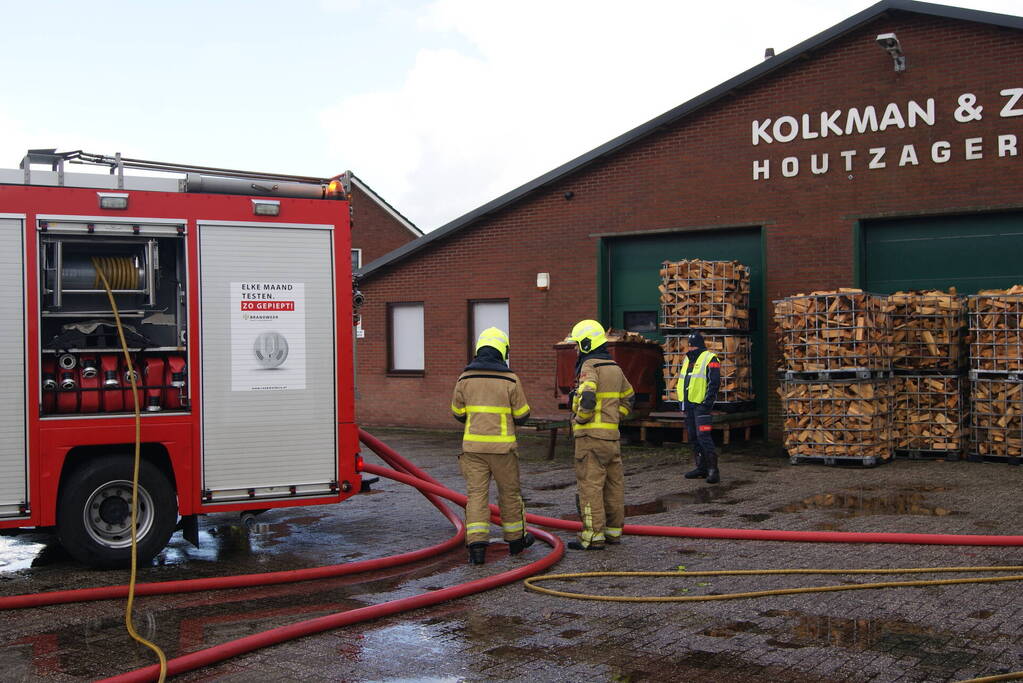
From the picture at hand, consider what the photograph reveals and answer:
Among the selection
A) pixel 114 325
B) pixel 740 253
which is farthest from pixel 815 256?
pixel 114 325

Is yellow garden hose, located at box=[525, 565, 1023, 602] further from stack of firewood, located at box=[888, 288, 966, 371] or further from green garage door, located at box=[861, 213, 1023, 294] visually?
green garage door, located at box=[861, 213, 1023, 294]

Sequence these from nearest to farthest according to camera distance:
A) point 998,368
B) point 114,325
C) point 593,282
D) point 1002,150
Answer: point 114,325
point 998,368
point 1002,150
point 593,282

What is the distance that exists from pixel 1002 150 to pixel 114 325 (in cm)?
1249

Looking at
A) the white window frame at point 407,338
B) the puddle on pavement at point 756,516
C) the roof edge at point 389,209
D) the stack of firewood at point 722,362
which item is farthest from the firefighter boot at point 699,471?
the roof edge at point 389,209

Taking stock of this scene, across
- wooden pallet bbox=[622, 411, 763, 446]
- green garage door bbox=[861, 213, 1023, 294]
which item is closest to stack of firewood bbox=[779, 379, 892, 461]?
wooden pallet bbox=[622, 411, 763, 446]

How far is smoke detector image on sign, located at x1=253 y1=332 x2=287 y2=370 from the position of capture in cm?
824

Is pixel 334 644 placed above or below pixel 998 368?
below

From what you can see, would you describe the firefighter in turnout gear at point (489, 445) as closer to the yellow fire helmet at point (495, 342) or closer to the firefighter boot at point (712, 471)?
the yellow fire helmet at point (495, 342)

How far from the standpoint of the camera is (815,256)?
16266 mm

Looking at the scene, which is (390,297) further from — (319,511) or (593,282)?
(319,511)

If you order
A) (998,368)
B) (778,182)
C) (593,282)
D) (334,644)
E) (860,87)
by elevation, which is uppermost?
(860,87)

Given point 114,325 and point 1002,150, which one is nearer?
point 114,325

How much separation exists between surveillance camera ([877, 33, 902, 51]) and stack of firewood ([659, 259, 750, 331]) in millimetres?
3870

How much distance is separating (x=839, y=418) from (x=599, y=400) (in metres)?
6.26
